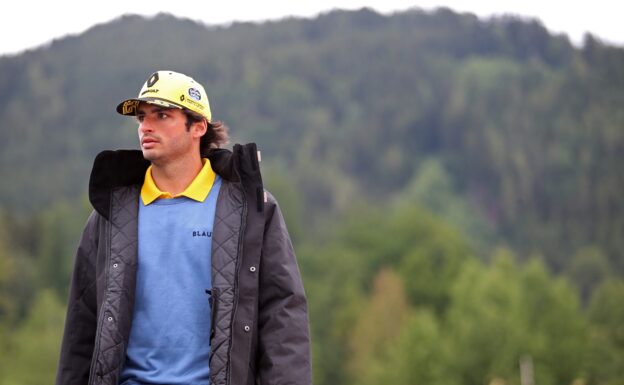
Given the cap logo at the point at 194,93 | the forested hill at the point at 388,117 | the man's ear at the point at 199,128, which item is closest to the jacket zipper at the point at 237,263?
the man's ear at the point at 199,128

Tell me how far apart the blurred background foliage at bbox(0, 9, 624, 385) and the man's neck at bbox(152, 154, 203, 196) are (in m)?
45.8

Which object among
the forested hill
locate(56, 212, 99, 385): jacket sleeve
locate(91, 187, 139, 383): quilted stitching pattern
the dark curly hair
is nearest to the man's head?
the dark curly hair

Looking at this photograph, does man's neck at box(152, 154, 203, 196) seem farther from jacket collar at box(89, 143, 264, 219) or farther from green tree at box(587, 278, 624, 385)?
green tree at box(587, 278, 624, 385)

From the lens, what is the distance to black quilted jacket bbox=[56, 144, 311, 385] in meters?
5.14

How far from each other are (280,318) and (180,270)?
0.42 metres

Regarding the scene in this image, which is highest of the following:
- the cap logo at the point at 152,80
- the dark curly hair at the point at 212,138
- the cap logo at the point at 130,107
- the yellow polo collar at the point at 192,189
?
the cap logo at the point at 152,80

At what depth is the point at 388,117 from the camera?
164 m

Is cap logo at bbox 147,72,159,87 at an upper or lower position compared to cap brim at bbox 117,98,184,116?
upper

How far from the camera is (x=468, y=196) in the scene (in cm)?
14125

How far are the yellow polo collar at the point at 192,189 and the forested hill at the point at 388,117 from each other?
96.4 m

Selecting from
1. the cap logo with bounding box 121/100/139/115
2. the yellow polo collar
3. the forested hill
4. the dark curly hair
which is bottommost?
the yellow polo collar

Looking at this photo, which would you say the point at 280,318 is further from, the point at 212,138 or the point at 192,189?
the point at 212,138

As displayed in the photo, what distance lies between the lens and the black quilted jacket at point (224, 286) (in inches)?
202

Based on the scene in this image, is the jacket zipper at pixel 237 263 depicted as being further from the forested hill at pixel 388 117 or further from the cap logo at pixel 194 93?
the forested hill at pixel 388 117
